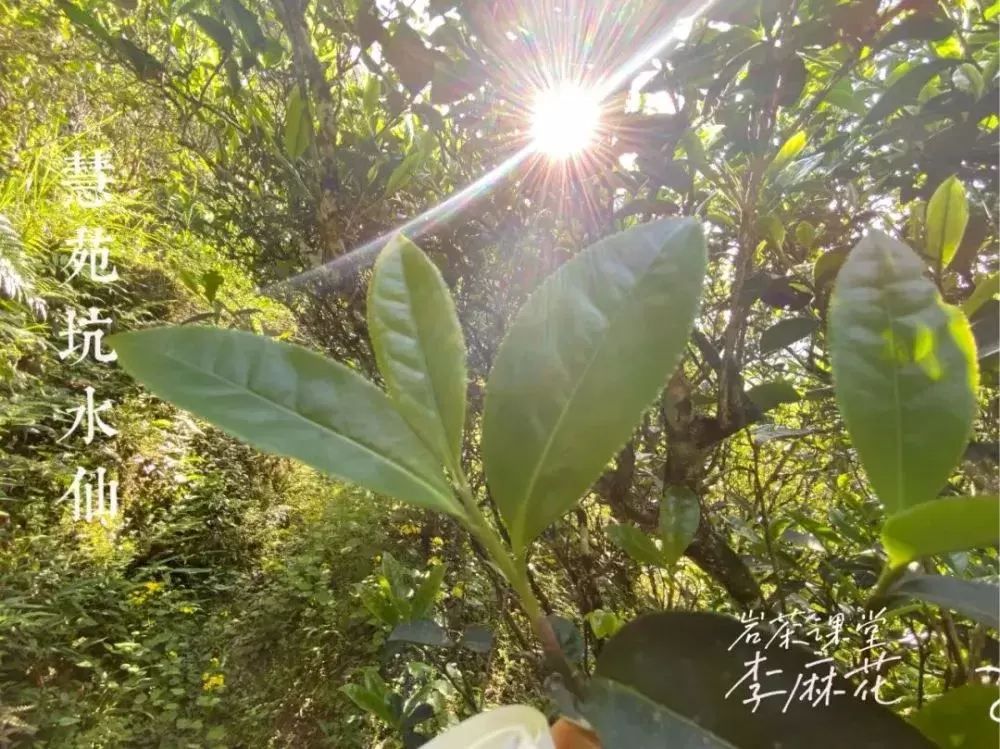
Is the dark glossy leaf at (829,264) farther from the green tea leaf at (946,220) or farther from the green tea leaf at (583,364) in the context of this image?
the green tea leaf at (583,364)

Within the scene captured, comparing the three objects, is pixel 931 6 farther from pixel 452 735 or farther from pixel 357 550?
pixel 357 550

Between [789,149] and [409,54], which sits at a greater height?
[409,54]

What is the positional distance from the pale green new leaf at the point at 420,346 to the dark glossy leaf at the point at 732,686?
3.8 inches

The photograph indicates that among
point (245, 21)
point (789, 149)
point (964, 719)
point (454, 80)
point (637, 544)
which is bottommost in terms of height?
point (964, 719)

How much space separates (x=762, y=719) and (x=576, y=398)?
0.12m

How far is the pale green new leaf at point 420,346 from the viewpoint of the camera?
24 cm

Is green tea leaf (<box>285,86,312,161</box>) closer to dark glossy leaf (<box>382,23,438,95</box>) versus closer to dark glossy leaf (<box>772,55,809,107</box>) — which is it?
dark glossy leaf (<box>382,23,438,95</box>)

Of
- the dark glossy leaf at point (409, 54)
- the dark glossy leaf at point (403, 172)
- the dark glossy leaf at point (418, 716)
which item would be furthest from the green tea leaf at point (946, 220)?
the dark glossy leaf at point (418, 716)

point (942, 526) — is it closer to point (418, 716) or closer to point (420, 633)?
point (420, 633)

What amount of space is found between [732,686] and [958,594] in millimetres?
78

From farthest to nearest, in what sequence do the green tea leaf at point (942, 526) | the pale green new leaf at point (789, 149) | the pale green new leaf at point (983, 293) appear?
the pale green new leaf at point (789, 149), the pale green new leaf at point (983, 293), the green tea leaf at point (942, 526)

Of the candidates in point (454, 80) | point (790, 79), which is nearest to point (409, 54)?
point (454, 80)

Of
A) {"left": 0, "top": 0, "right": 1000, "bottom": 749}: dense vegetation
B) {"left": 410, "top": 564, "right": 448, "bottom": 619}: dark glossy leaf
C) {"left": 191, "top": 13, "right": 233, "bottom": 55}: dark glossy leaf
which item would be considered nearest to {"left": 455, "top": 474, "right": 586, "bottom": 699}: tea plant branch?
{"left": 0, "top": 0, "right": 1000, "bottom": 749}: dense vegetation

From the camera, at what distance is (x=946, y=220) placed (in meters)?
0.39
